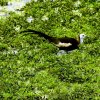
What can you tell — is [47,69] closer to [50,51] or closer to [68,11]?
[50,51]

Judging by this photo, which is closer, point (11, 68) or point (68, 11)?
point (11, 68)

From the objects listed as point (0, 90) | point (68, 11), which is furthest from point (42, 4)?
point (0, 90)

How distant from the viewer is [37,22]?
7.38 meters

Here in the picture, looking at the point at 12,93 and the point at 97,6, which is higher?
the point at 97,6

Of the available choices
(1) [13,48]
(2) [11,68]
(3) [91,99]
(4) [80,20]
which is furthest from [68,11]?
(3) [91,99]

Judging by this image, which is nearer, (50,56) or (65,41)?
(50,56)

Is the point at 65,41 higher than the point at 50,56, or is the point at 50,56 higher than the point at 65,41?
the point at 65,41

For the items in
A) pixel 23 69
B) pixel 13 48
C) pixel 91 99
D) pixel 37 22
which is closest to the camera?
pixel 91 99

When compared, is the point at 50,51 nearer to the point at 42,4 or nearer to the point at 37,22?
the point at 37,22

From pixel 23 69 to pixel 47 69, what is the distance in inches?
15.8

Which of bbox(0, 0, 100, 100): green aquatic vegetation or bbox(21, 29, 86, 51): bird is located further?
bbox(21, 29, 86, 51): bird

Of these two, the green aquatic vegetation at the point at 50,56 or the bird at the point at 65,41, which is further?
the bird at the point at 65,41

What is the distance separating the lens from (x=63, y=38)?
22.6 ft

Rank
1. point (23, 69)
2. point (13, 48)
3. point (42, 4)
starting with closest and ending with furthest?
1. point (23, 69)
2. point (13, 48)
3. point (42, 4)
